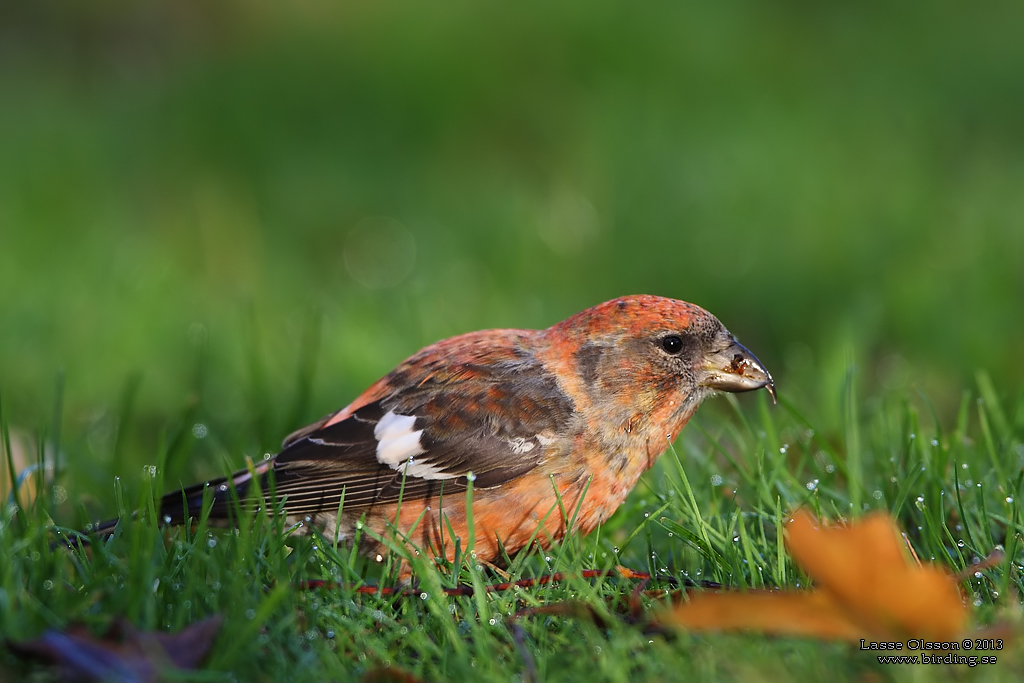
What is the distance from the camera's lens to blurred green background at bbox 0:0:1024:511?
18.0ft

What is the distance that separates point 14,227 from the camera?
7535 millimetres

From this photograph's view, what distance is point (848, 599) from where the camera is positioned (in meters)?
2.12

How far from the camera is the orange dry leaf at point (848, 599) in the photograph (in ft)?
6.83

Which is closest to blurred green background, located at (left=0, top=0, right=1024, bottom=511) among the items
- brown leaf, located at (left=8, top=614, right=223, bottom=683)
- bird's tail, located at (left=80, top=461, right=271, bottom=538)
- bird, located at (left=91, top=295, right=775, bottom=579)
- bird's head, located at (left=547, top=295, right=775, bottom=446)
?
bird's tail, located at (left=80, top=461, right=271, bottom=538)

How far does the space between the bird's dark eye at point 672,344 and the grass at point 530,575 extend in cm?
34

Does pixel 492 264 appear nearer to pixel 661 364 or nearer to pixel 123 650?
pixel 661 364

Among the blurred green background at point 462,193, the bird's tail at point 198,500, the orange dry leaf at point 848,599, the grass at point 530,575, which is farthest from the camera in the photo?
the blurred green background at point 462,193

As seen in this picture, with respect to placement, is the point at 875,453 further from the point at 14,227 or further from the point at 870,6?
the point at 870,6

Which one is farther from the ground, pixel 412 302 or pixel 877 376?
pixel 412 302

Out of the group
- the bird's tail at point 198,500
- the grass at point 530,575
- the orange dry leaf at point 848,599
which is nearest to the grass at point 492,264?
the grass at point 530,575

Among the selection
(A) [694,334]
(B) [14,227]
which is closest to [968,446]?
(A) [694,334]

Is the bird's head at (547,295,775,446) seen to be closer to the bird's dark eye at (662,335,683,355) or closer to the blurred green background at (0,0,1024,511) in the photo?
the bird's dark eye at (662,335,683,355)

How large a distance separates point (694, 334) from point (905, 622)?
1660 mm

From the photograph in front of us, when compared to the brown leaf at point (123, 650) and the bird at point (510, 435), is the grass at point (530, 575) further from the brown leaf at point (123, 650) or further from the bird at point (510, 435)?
the bird at point (510, 435)
